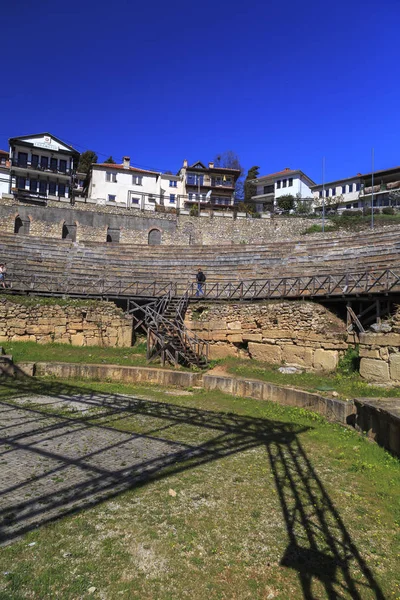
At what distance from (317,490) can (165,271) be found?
62.3 feet

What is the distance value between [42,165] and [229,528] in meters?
45.7

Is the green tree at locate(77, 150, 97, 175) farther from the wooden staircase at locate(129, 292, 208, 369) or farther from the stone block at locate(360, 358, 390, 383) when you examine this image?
the stone block at locate(360, 358, 390, 383)

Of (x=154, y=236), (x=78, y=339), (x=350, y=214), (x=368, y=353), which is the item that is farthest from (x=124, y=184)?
(x=368, y=353)

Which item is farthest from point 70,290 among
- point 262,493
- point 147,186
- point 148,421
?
point 147,186

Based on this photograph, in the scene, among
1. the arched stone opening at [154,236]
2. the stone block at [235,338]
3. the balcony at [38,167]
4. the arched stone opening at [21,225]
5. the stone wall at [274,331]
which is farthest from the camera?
the balcony at [38,167]

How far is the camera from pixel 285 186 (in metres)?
56.8

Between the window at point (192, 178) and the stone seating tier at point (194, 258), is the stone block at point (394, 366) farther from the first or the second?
the window at point (192, 178)

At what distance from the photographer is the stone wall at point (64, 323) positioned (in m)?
18.3

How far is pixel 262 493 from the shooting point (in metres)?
5.55

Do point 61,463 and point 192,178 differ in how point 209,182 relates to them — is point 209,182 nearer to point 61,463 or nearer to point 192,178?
point 192,178

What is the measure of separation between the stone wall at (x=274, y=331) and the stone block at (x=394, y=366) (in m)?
2.64

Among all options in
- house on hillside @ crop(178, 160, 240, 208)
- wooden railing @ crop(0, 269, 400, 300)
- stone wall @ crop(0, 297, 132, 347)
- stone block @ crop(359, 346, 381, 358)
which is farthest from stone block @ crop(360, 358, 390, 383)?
house on hillside @ crop(178, 160, 240, 208)

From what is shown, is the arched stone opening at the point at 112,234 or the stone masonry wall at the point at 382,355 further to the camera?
the arched stone opening at the point at 112,234

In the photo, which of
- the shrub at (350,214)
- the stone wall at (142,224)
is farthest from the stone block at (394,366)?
the shrub at (350,214)
